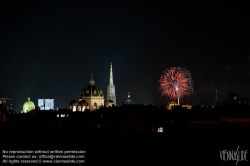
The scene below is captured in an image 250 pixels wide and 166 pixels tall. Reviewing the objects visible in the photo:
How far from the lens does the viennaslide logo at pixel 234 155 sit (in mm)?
23500

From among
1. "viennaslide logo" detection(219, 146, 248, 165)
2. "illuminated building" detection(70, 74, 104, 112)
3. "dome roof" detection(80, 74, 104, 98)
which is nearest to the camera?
"viennaslide logo" detection(219, 146, 248, 165)

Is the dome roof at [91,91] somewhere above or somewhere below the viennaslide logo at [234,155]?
above

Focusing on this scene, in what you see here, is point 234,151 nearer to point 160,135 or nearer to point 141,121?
point 160,135

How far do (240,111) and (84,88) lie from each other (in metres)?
85.3

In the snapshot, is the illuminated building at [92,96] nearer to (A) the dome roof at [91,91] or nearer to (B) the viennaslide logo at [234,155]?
(A) the dome roof at [91,91]

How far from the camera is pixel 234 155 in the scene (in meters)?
23.7

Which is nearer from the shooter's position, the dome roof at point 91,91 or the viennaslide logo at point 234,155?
the viennaslide logo at point 234,155

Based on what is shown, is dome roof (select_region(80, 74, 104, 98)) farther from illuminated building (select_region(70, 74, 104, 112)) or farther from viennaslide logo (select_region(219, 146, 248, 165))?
viennaslide logo (select_region(219, 146, 248, 165))

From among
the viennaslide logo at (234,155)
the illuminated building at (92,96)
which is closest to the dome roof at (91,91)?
the illuminated building at (92,96)

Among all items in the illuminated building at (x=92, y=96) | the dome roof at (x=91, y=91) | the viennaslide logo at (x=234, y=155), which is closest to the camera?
the viennaslide logo at (x=234, y=155)

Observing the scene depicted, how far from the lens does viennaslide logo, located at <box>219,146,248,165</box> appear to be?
77.1 ft

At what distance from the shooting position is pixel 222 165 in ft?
77.3

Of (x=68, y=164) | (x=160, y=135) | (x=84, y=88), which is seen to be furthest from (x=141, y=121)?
(x=84, y=88)

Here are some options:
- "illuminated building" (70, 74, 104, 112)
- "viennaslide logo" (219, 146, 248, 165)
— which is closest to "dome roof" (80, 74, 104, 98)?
"illuminated building" (70, 74, 104, 112)
